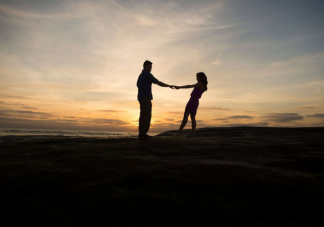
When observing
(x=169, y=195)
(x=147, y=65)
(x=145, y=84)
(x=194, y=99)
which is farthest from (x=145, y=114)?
(x=169, y=195)

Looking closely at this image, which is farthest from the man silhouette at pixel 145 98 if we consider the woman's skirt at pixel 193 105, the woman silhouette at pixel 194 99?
the woman's skirt at pixel 193 105

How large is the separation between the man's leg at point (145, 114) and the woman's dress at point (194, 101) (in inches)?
67.8

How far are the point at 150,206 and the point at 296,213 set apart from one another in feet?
3.23

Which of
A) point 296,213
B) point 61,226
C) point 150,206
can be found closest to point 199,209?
point 150,206

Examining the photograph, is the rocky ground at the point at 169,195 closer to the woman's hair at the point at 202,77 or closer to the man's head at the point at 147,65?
the man's head at the point at 147,65

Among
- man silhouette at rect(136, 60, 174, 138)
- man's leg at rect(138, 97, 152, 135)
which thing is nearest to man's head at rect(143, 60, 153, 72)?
man silhouette at rect(136, 60, 174, 138)

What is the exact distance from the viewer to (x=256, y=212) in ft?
4.17

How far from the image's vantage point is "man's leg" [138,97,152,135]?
745cm

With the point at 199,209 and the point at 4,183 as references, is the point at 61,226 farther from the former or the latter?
the point at 4,183

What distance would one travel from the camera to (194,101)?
8.16 m

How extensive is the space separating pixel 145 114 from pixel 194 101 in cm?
224

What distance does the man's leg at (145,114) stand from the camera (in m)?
7.45

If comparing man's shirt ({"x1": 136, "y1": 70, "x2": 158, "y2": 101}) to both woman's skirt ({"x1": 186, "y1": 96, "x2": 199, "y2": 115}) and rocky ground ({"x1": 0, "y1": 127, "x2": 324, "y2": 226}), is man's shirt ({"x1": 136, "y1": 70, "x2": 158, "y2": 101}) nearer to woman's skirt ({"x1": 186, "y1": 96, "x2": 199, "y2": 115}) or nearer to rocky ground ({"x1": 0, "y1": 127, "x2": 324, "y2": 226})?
woman's skirt ({"x1": 186, "y1": 96, "x2": 199, "y2": 115})

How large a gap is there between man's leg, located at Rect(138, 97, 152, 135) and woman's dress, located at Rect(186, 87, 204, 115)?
1.72 meters
